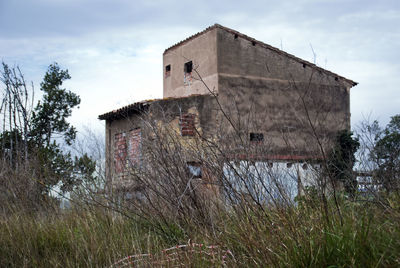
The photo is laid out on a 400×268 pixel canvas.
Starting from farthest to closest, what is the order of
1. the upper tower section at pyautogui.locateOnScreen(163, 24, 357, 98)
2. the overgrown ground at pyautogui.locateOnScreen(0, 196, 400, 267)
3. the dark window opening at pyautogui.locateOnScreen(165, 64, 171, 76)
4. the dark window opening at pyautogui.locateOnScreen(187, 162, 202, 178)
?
the dark window opening at pyautogui.locateOnScreen(165, 64, 171, 76)
the upper tower section at pyautogui.locateOnScreen(163, 24, 357, 98)
the dark window opening at pyautogui.locateOnScreen(187, 162, 202, 178)
the overgrown ground at pyautogui.locateOnScreen(0, 196, 400, 267)

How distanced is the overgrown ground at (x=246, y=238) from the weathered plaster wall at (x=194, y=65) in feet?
36.4

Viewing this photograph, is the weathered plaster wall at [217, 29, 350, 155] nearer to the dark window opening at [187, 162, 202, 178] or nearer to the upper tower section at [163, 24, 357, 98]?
the upper tower section at [163, 24, 357, 98]

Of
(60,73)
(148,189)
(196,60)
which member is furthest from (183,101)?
(148,189)

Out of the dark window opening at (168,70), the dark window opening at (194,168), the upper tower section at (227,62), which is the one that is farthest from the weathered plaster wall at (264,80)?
the dark window opening at (194,168)

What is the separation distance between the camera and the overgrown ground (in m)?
2.40

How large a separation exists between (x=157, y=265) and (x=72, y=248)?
1.49 m

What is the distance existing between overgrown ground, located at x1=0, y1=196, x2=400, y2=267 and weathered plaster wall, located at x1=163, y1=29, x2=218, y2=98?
36.4 feet

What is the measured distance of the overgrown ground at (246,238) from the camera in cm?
240

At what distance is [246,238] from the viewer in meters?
2.79

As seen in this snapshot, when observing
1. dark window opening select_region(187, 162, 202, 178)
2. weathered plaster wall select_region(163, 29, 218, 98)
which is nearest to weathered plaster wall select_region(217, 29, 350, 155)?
weathered plaster wall select_region(163, 29, 218, 98)

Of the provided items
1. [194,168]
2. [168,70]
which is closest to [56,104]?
[168,70]

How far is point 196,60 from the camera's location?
1670cm

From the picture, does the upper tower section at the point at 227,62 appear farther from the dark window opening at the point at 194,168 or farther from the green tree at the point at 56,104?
the dark window opening at the point at 194,168

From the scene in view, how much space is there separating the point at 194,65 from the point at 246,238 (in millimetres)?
13322
